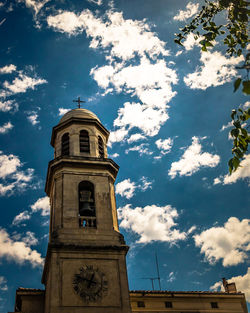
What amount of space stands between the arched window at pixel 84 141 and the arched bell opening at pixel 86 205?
3.11m

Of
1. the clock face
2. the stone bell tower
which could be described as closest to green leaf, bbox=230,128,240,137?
the stone bell tower

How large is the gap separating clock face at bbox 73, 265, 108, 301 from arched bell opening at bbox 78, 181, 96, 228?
2.95 meters

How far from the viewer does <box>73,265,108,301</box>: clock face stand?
1878 centimetres

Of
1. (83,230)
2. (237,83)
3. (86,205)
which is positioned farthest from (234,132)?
(86,205)

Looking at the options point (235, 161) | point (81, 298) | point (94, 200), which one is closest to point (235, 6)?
point (235, 161)

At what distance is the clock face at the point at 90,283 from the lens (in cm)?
1878

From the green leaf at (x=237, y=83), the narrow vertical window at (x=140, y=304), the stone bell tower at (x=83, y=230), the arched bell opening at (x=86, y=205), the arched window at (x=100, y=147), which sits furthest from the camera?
the arched window at (x=100, y=147)

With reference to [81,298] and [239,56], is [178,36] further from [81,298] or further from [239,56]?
[81,298]

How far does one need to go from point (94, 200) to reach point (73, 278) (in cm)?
536

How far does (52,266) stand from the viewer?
19312 mm

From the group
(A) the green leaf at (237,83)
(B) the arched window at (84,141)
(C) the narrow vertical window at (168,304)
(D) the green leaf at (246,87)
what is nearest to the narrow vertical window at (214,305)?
(C) the narrow vertical window at (168,304)

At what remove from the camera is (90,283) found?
19.2 metres

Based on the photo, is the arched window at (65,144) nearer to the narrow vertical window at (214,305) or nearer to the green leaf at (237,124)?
the narrow vertical window at (214,305)

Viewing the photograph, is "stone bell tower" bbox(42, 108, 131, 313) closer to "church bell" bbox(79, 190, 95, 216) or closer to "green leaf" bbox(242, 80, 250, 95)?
"church bell" bbox(79, 190, 95, 216)
